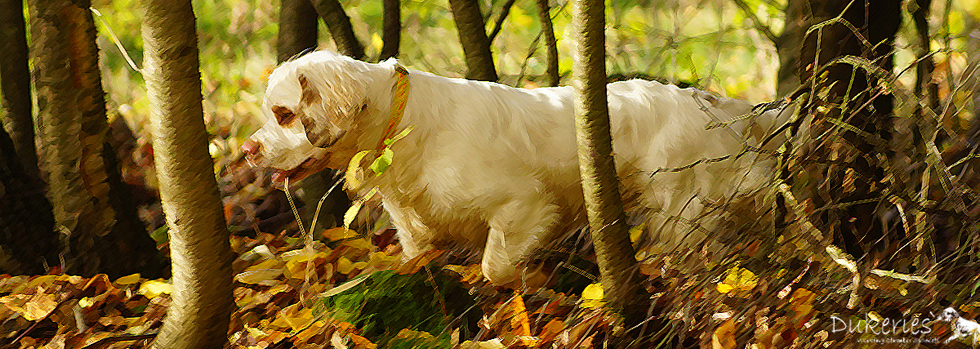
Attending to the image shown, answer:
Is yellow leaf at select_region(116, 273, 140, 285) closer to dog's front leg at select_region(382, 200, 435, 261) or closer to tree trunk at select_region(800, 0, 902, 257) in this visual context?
dog's front leg at select_region(382, 200, 435, 261)

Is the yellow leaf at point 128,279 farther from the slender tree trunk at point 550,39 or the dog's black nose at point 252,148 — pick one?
the slender tree trunk at point 550,39

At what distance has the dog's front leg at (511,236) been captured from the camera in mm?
3201

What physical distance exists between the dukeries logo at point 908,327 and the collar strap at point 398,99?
193 centimetres

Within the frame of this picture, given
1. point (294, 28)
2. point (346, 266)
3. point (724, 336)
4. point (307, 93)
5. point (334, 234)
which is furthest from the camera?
point (294, 28)

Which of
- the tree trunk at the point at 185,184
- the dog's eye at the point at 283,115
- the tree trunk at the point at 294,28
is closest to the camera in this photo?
the tree trunk at the point at 185,184

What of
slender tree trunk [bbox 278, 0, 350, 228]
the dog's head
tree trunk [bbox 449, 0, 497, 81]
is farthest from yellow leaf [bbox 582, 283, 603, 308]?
slender tree trunk [bbox 278, 0, 350, 228]

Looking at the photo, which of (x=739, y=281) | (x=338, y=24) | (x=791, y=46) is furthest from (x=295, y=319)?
(x=791, y=46)

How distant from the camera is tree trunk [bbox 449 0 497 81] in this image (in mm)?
4504

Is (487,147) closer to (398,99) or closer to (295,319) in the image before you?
(398,99)

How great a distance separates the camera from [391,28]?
5262 mm

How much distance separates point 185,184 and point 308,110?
0.89 metres

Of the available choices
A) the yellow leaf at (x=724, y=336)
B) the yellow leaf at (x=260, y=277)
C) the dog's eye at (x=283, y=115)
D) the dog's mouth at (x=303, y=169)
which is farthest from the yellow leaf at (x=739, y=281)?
the yellow leaf at (x=260, y=277)

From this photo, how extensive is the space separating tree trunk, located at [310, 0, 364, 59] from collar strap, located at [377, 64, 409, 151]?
6.03ft

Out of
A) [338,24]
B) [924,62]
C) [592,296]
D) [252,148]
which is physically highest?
[338,24]
